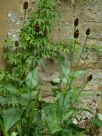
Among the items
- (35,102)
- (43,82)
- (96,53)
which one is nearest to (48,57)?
(43,82)

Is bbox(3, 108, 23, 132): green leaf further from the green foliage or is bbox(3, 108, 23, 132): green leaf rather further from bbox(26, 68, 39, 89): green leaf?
bbox(26, 68, 39, 89): green leaf

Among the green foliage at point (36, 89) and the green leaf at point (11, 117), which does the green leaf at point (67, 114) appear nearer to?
the green foliage at point (36, 89)

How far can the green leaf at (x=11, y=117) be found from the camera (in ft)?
7.77

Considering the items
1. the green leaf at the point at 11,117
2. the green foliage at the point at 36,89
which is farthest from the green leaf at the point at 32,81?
the green leaf at the point at 11,117

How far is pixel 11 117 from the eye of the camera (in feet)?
7.90

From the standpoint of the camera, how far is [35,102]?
8.16 feet

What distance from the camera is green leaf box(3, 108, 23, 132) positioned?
7.77 ft

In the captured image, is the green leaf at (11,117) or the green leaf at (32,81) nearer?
the green leaf at (11,117)

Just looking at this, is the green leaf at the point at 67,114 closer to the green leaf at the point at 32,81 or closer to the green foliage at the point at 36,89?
the green foliage at the point at 36,89

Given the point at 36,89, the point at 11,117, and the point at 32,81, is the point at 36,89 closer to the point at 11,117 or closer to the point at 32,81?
the point at 32,81

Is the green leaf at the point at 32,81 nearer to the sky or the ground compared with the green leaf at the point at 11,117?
nearer to the sky

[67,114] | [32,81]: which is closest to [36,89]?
[32,81]

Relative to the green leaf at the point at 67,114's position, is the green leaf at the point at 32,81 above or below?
above

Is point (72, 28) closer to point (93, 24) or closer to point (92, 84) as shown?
point (93, 24)
